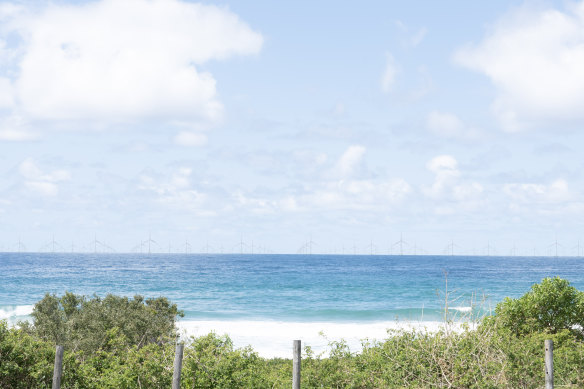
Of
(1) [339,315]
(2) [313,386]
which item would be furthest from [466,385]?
(1) [339,315]

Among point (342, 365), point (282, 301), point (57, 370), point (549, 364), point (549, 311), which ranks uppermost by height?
point (549, 311)

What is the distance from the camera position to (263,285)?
59656 mm

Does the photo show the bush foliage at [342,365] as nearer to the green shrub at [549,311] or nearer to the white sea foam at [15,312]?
the green shrub at [549,311]

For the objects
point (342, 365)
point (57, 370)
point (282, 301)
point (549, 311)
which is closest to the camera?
point (57, 370)

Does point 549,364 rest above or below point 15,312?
above

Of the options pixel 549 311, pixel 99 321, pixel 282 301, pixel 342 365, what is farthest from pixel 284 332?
pixel 342 365

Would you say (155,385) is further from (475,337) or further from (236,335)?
(236,335)

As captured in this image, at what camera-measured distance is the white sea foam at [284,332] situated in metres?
26.2

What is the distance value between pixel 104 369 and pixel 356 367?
14.1ft

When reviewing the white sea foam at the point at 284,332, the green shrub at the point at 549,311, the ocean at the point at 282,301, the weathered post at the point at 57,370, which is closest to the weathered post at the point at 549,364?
the ocean at the point at 282,301

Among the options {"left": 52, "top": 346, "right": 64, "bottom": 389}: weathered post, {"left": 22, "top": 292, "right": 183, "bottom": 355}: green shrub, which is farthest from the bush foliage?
{"left": 22, "top": 292, "right": 183, "bottom": 355}: green shrub

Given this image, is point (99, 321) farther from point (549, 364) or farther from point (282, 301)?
point (282, 301)

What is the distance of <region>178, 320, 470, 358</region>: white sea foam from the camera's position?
26172 millimetres

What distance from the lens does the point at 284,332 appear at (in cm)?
3050
